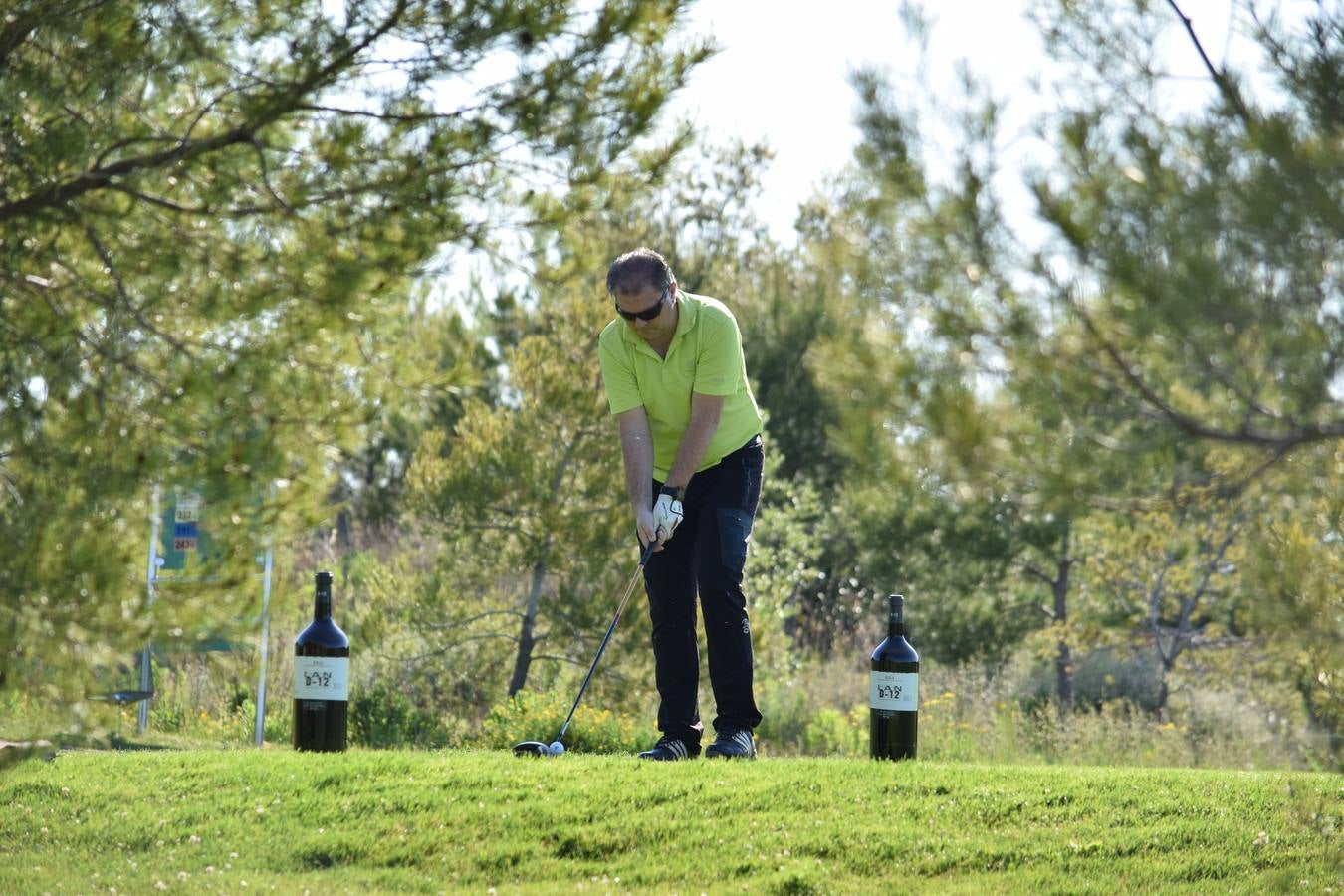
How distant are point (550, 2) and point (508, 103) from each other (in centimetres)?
32

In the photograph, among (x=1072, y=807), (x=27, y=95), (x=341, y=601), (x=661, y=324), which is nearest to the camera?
(x=27, y=95)

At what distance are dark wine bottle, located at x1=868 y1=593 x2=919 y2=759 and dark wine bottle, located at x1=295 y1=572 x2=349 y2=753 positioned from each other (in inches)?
91.9

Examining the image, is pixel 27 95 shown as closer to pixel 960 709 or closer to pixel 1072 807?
pixel 1072 807

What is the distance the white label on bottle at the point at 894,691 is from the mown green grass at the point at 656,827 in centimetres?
35

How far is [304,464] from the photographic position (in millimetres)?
4293

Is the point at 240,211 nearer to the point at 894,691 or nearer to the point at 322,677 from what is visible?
the point at 322,677

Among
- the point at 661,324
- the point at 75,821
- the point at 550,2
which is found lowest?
the point at 75,821

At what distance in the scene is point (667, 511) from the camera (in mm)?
5988

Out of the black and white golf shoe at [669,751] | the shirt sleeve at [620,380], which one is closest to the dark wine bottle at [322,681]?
the black and white golf shoe at [669,751]

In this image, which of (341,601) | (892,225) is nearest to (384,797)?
(892,225)

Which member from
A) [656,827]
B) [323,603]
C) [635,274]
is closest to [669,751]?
[656,827]

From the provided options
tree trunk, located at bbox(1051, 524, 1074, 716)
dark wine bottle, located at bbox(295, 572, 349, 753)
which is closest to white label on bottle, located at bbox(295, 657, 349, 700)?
dark wine bottle, located at bbox(295, 572, 349, 753)

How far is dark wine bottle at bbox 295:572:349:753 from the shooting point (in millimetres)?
6691

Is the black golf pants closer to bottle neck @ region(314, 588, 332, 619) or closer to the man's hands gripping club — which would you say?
the man's hands gripping club
